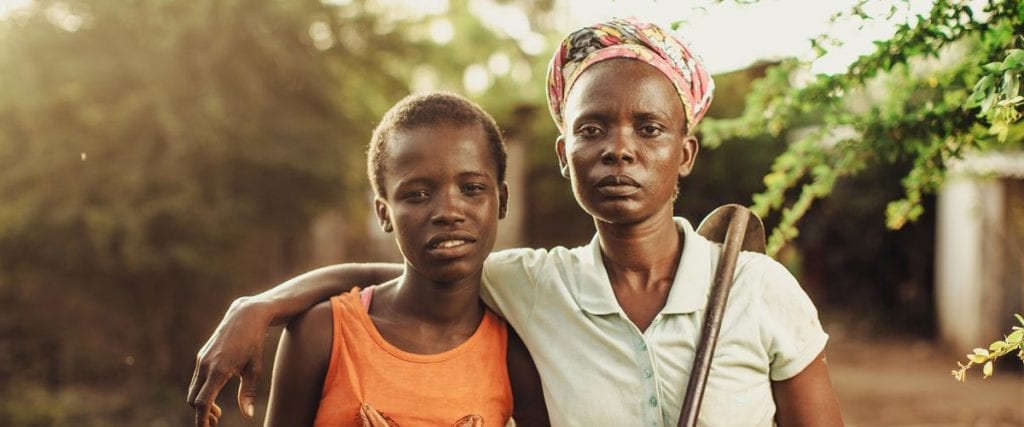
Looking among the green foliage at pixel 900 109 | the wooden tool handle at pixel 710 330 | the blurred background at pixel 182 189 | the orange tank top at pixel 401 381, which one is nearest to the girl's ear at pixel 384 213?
the orange tank top at pixel 401 381

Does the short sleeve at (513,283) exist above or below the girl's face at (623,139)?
below

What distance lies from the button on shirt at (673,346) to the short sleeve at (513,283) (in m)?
0.05

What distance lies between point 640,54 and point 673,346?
0.69 metres

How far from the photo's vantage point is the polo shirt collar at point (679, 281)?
2367mm

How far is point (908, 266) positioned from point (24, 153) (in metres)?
11.9

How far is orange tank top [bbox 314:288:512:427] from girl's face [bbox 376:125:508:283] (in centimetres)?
20

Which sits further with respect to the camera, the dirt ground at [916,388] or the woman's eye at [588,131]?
the dirt ground at [916,388]

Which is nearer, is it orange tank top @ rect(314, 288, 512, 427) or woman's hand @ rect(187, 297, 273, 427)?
woman's hand @ rect(187, 297, 273, 427)

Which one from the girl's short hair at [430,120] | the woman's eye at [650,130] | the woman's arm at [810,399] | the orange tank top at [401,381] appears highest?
the girl's short hair at [430,120]

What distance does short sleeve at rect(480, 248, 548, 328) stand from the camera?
2564mm

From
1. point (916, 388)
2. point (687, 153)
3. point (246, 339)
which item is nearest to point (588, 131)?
point (687, 153)

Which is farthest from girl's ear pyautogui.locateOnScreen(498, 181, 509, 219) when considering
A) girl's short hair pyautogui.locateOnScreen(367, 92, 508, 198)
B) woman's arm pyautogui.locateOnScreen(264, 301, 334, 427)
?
woman's arm pyautogui.locateOnScreen(264, 301, 334, 427)

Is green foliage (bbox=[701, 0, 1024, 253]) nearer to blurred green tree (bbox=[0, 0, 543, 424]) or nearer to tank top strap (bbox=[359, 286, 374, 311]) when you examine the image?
tank top strap (bbox=[359, 286, 374, 311])

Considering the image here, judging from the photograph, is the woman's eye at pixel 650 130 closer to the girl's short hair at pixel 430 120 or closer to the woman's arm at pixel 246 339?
the girl's short hair at pixel 430 120
